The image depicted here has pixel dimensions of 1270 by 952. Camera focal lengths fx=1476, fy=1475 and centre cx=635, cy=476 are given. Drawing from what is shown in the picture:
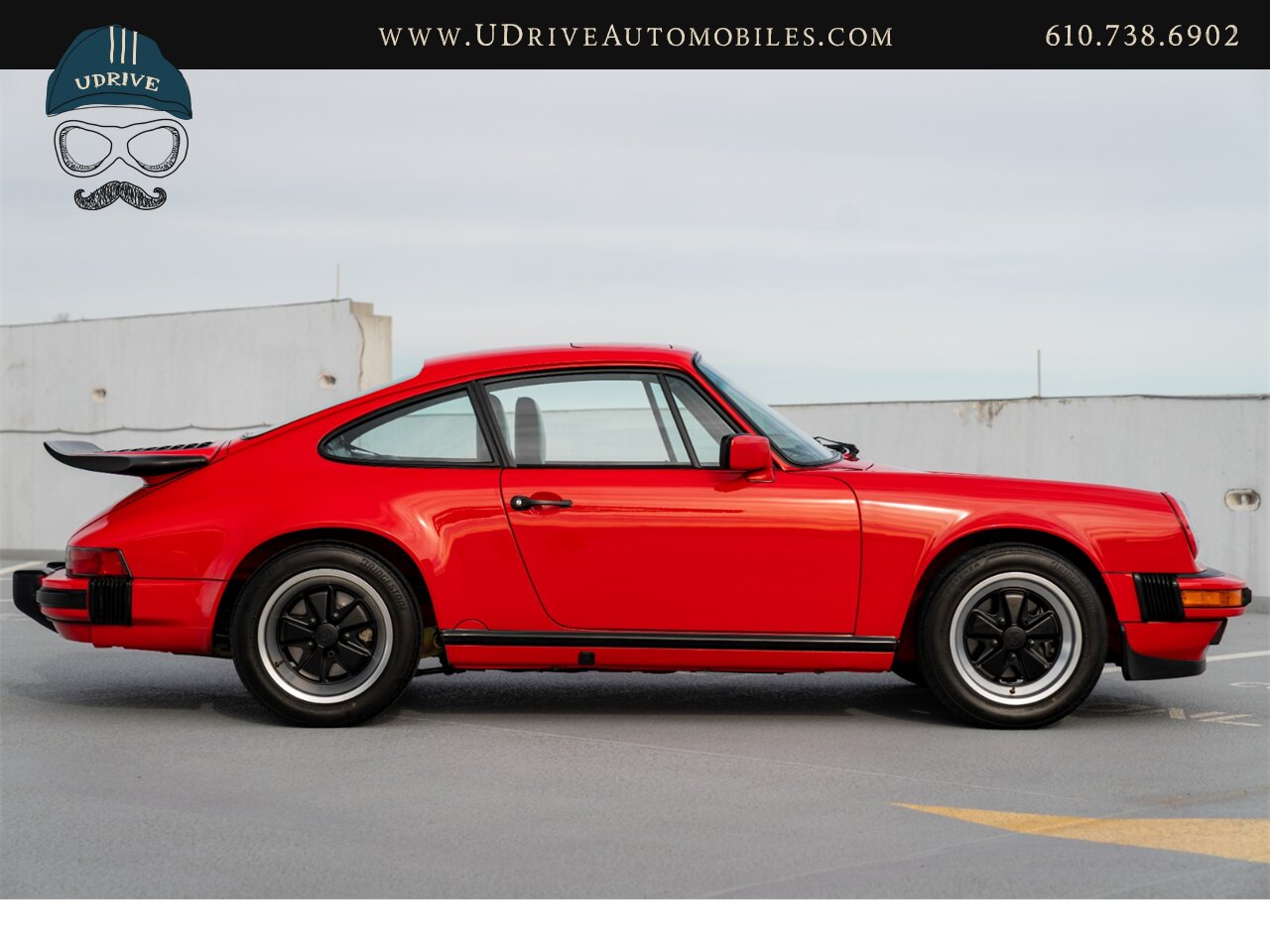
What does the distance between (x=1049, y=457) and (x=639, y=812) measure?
801 cm

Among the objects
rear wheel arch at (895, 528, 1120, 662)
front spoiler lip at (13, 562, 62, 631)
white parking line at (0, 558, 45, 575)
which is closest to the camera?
rear wheel arch at (895, 528, 1120, 662)

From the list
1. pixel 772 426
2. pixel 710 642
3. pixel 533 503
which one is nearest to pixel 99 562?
pixel 533 503

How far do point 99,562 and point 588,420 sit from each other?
2.04 metres

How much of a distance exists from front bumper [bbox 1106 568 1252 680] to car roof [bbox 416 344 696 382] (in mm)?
1975

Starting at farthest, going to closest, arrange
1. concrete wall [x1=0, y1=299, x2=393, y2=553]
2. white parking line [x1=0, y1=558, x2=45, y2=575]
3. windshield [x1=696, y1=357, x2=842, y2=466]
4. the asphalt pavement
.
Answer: concrete wall [x1=0, y1=299, x2=393, y2=553], white parking line [x1=0, y1=558, x2=45, y2=575], windshield [x1=696, y1=357, x2=842, y2=466], the asphalt pavement

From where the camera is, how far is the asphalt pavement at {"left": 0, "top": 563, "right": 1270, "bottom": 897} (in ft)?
12.3

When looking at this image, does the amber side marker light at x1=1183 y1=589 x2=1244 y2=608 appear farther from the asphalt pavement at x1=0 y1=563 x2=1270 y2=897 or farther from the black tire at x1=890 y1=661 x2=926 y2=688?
the black tire at x1=890 y1=661 x2=926 y2=688

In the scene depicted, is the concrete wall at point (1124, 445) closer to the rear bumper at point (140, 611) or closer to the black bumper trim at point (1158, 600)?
the black bumper trim at point (1158, 600)

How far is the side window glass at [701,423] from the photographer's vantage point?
5.89 meters

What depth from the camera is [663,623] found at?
18.9ft

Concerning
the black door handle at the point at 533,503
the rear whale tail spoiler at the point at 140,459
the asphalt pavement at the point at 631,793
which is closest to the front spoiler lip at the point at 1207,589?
the asphalt pavement at the point at 631,793

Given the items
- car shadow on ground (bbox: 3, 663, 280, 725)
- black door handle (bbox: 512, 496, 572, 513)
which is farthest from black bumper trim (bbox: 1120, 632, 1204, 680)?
car shadow on ground (bbox: 3, 663, 280, 725)

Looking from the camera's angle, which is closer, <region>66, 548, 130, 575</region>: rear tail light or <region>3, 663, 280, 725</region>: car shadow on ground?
<region>66, 548, 130, 575</region>: rear tail light

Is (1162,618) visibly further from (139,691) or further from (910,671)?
(139,691)
